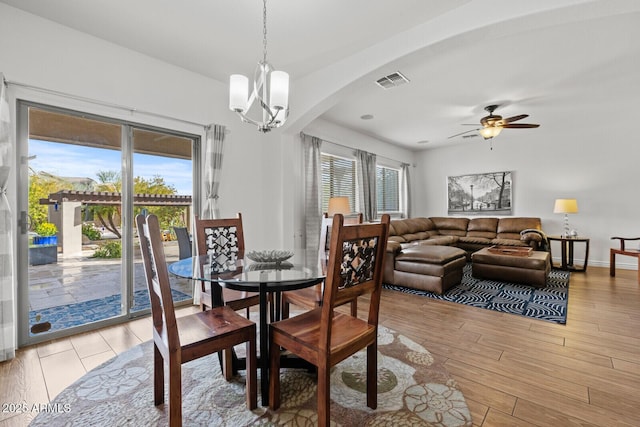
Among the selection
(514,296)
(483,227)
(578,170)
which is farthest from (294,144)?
(578,170)

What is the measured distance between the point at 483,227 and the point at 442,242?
1.41m

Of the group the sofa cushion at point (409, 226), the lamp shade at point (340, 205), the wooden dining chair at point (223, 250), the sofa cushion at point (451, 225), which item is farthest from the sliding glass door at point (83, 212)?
the sofa cushion at point (451, 225)

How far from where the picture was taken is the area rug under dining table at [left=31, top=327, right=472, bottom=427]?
4.99 feet

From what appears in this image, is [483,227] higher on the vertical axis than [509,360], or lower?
higher

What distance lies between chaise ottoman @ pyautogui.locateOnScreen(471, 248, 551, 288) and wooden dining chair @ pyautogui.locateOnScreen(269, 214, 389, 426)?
3.49 meters

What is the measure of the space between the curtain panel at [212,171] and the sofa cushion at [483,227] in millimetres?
5488

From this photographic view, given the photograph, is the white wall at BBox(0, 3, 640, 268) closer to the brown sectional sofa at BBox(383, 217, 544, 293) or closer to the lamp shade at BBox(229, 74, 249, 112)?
the brown sectional sofa at BBox(383, 217, 544, 293)

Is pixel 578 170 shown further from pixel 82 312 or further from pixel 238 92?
pixel 82 312

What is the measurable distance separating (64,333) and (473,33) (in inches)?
169

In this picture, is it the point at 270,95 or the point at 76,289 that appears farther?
the point at 76,289

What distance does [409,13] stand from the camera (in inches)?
92.0

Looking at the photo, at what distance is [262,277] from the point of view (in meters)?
1.62

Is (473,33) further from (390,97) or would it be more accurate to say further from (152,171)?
(152,171)

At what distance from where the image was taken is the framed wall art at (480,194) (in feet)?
21.0
